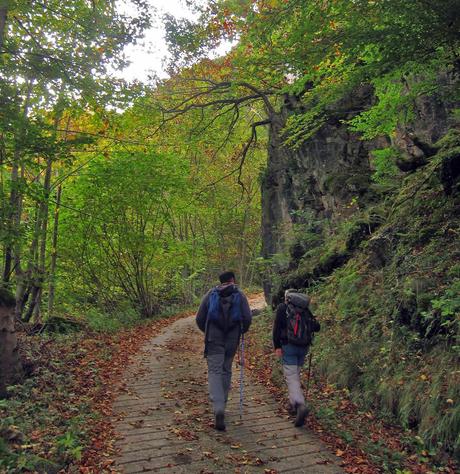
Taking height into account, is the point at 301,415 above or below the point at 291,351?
below

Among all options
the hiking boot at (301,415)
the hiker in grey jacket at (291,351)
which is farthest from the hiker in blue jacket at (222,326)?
the hiking boot at (301,415)

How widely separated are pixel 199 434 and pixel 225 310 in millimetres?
1605

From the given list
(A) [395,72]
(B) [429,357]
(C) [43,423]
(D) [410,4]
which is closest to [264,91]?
(A) [395,72]

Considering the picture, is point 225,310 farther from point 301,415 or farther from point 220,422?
point 301,415

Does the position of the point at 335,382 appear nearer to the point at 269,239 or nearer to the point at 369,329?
the point at 369,329

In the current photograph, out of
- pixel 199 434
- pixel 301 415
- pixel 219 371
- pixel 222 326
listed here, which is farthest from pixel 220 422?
pixel 222 326

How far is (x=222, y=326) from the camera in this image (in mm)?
5934

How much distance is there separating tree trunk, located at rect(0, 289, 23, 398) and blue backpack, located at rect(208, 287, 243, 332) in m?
3.27

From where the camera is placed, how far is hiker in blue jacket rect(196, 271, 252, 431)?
5.90 m

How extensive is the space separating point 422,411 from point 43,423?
4.72 m

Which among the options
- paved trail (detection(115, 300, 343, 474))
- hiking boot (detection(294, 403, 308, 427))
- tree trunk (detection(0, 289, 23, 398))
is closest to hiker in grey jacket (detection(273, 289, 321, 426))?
hiking boot (detection(294, 403, 308, 427))

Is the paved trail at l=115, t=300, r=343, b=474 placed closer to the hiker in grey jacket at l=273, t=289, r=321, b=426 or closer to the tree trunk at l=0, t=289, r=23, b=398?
the hiker in grey jacket at l=273, t=289, r=321, b=426

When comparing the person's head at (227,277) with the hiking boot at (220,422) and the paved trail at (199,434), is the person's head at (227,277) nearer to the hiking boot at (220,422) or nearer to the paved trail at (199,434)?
the hiking boot at (220,422)

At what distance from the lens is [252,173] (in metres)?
29.6
